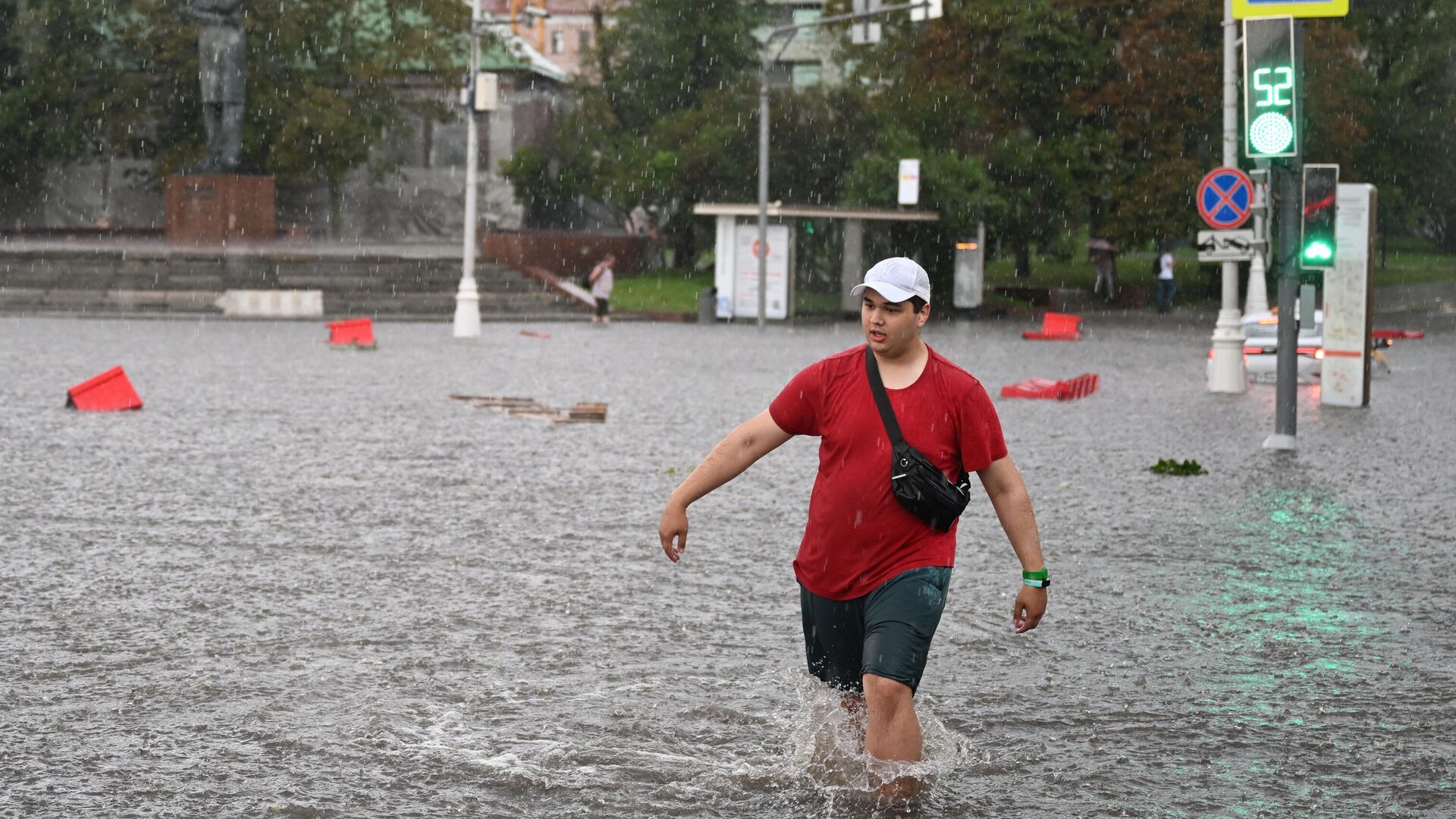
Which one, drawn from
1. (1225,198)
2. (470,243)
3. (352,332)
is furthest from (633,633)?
(470,243)

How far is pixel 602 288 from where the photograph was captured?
39.6 metres

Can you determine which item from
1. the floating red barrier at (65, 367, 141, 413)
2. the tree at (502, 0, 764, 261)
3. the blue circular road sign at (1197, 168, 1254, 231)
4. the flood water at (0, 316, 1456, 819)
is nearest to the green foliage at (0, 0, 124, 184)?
the tree at (502, 0, 764, 261)

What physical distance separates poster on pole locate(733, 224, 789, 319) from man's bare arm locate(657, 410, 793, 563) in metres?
35.8

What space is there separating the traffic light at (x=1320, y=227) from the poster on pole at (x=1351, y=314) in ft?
15.3

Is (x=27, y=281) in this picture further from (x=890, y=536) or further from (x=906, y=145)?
(x=890, y=536)

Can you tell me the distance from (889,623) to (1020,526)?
0.50 meters

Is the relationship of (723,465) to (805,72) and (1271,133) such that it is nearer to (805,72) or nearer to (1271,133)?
(1271,133)

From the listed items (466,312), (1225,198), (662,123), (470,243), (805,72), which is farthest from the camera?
(805,72)

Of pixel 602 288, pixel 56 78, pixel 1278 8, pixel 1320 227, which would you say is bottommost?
pixel 602 288

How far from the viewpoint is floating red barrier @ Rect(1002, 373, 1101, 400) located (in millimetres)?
20312

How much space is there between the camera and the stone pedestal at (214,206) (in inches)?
1823

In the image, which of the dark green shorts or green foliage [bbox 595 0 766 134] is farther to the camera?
green foliage [bbox 595 0 766 134]

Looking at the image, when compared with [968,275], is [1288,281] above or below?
below

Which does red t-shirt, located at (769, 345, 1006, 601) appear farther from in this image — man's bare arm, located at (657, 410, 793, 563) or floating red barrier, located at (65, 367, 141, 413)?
floating red barrier, located at (65, 367, 141, 413)
